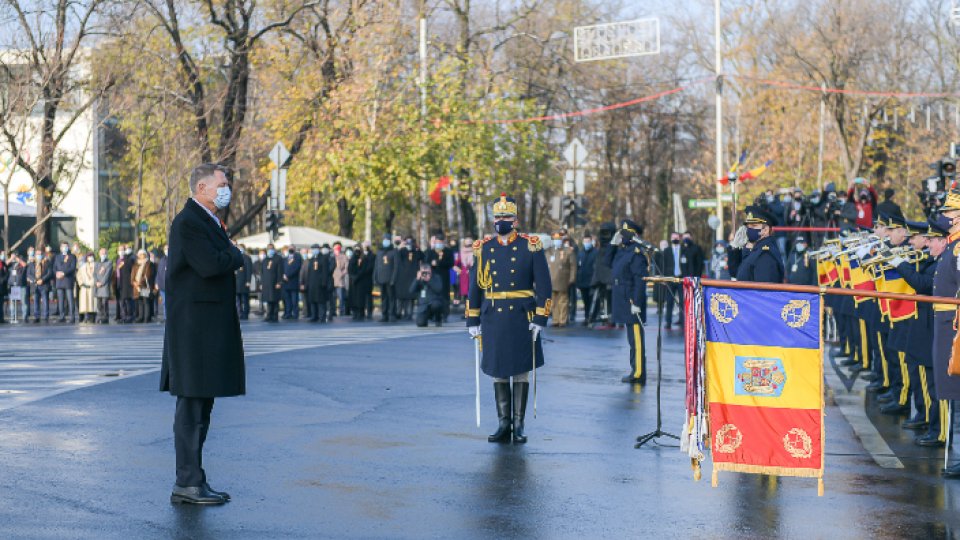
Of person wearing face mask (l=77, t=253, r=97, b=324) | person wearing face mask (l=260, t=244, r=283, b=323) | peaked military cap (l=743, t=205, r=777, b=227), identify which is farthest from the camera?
person wearing face mask (l=260, t=244, r=283, b=323)

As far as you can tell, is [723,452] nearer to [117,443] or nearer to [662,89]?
[117,443]

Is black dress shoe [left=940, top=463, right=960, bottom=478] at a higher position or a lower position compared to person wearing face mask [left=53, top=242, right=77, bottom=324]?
lower

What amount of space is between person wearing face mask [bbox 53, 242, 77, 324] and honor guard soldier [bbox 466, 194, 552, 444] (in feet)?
77.3

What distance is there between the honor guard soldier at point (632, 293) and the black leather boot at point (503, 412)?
5203 mm

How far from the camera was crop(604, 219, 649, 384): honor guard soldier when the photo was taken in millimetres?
17734

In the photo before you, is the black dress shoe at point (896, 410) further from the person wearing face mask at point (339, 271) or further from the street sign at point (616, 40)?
the street sign at point (616, 40)

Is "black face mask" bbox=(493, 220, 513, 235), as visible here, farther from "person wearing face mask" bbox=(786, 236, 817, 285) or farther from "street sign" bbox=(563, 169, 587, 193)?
"street sign" bbox=(563, 169, 587, 193)

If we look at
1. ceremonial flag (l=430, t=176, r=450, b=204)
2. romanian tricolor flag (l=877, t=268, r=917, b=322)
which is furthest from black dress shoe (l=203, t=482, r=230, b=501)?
ceremonial flag (l=430, t=176, r=450, b=204)

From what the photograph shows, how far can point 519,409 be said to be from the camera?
12.4 m

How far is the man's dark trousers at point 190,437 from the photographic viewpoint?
9.21m

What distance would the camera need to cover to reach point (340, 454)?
11.3m

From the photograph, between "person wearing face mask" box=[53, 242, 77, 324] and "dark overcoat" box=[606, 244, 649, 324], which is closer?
"dark overcoat" box=[606, 244, 649, 324]

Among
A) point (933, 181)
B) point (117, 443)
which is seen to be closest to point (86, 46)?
point (933, 181)

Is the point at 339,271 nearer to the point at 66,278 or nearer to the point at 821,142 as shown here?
the point at 66,278
